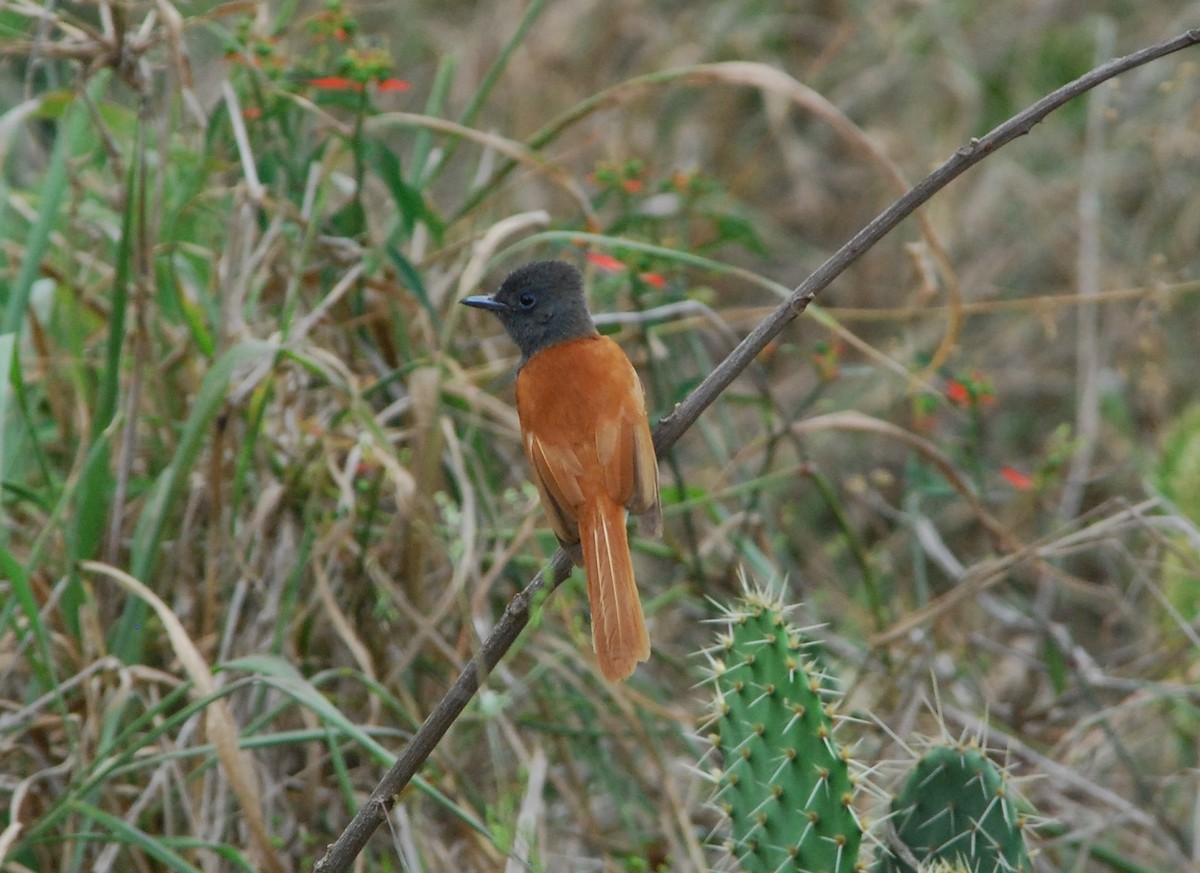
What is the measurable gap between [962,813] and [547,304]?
160 cm

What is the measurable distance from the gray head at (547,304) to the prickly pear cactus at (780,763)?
49.8 inches

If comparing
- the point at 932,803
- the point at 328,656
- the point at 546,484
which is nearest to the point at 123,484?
the point at 328,656

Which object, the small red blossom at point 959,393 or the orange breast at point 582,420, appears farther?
the small red blossom at point 959,393

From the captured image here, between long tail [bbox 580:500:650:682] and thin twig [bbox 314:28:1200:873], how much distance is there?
1.05 feet

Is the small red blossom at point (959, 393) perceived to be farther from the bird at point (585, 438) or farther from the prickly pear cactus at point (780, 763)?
the prickly pear cactus at point (780, 763)

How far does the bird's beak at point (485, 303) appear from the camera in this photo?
3.36 metres

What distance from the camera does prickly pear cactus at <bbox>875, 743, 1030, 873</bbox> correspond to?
2.35 metres

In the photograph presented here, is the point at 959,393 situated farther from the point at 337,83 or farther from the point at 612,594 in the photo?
the point at 337,83

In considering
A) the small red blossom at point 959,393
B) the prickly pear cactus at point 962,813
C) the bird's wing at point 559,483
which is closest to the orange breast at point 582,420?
the bird's wing at point 559,483

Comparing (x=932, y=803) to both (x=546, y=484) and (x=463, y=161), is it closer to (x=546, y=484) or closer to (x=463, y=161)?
(x=546, y=484)

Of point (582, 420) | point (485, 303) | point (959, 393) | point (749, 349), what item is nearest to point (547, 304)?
point (485, 303)

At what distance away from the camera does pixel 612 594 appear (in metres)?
2.65

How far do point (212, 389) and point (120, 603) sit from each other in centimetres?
70

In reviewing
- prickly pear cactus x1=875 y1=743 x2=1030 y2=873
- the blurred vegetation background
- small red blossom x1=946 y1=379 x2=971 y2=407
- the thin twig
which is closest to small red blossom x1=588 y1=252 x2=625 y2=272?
the blurred vegetation background
